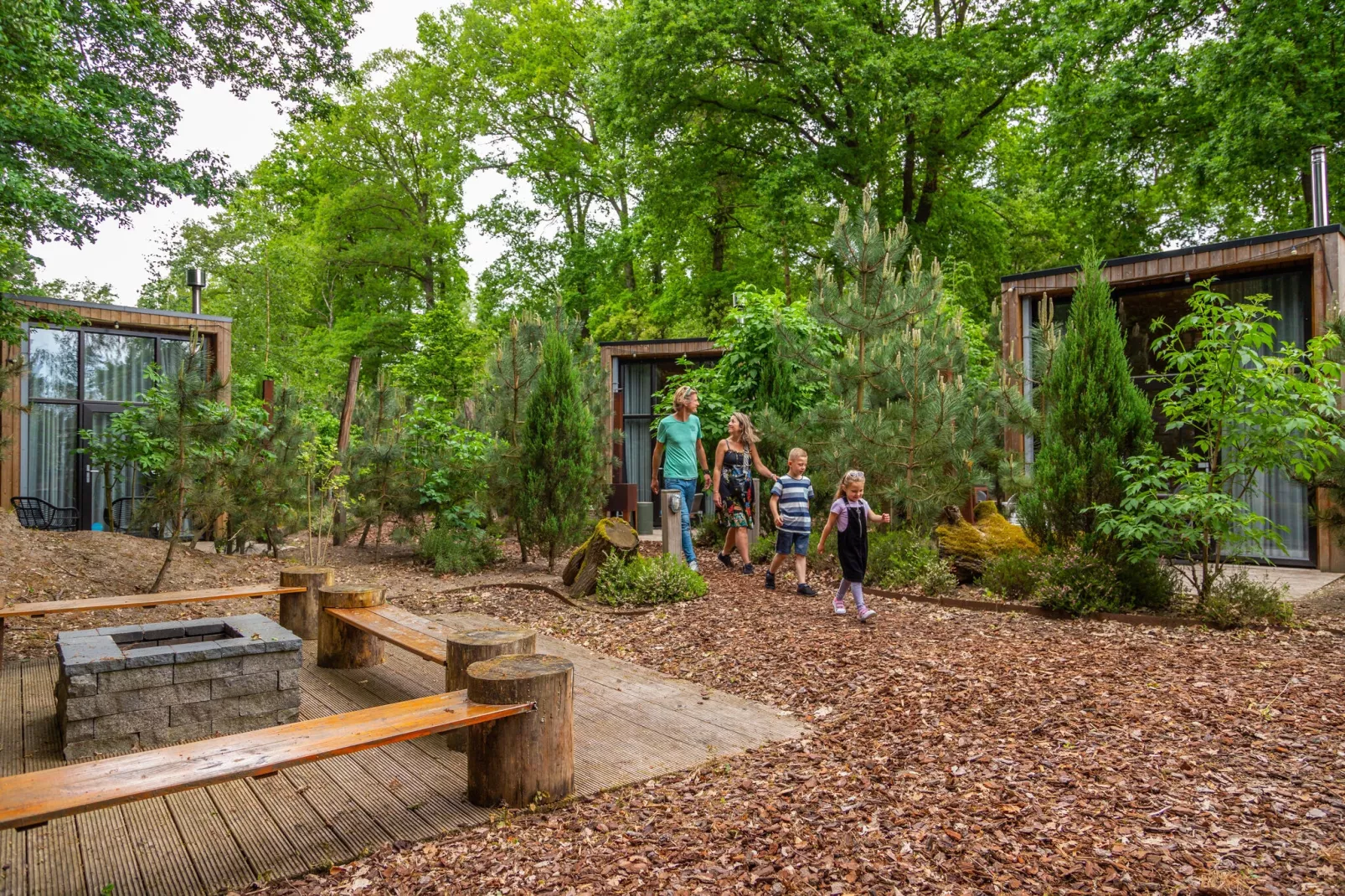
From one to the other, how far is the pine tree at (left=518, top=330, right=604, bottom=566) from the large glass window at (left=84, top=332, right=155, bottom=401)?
7.72m

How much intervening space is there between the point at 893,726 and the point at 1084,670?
1.60 metres

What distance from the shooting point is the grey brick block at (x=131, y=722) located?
3.55 meters

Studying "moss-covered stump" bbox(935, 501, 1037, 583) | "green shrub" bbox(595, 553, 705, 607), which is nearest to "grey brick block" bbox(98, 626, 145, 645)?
"green shrub" bbox(595, 553, 705, 607)

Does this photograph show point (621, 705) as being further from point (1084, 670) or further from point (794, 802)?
point (1084, 670)

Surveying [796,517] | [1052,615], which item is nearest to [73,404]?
[796,517]

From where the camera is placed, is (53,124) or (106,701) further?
(53,124)

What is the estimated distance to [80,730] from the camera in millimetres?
3506

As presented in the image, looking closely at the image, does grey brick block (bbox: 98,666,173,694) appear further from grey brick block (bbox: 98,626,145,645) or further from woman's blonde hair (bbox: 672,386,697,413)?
woman's blonde hair (bbox: 672,386,697,413)

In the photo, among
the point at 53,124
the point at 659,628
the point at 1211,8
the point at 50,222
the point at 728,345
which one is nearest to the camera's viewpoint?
the point at 659,628

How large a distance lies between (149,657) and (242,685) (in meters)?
0.40

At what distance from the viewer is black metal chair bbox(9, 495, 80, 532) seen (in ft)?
40.9

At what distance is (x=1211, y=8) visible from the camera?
51.4 feet

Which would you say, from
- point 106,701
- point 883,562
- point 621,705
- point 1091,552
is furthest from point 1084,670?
point 106,701

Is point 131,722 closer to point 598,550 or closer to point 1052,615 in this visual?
point 598,550
